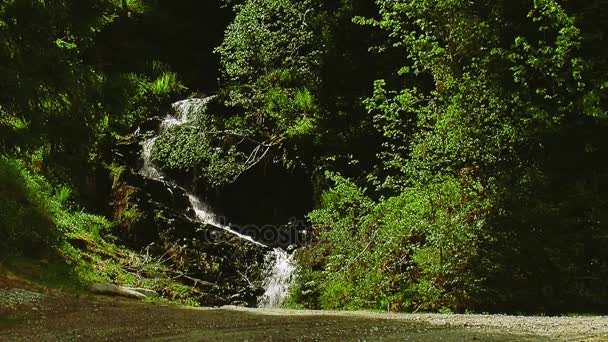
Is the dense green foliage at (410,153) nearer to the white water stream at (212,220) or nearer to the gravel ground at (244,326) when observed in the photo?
the white water stream at (212,220)

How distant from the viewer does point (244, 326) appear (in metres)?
6.17

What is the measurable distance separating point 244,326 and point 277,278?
19.6 feet

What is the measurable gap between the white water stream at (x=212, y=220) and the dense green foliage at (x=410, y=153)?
53 cm

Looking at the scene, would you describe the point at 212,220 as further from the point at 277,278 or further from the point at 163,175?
the point at 277,278

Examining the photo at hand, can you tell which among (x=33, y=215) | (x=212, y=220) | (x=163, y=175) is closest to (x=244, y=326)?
(x=33, y=215)

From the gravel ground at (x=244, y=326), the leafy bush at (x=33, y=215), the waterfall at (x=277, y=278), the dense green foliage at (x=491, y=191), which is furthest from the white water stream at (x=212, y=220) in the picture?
the gravel ground at (x=244, y=326)

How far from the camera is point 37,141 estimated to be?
7738mm

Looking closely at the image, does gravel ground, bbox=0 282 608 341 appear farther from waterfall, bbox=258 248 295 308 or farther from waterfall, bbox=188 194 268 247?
waterfall, bbox=188 194 268 247

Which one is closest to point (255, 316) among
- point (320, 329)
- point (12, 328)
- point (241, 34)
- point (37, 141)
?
point (320, 329)

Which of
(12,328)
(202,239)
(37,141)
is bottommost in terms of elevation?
(12,328)

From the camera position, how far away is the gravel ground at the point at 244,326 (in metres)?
5.39

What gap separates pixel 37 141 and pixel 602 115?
8.05 meters

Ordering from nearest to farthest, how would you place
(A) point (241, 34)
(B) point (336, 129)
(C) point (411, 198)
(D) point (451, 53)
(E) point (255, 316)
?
(E) point (255, 316) → (C) point (411, 198) → (D) point (451, 53) → (B) point (336, 129) → (A) point (241, 34)

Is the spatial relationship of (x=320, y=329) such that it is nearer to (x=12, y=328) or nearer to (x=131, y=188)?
(x=12, y=328)
